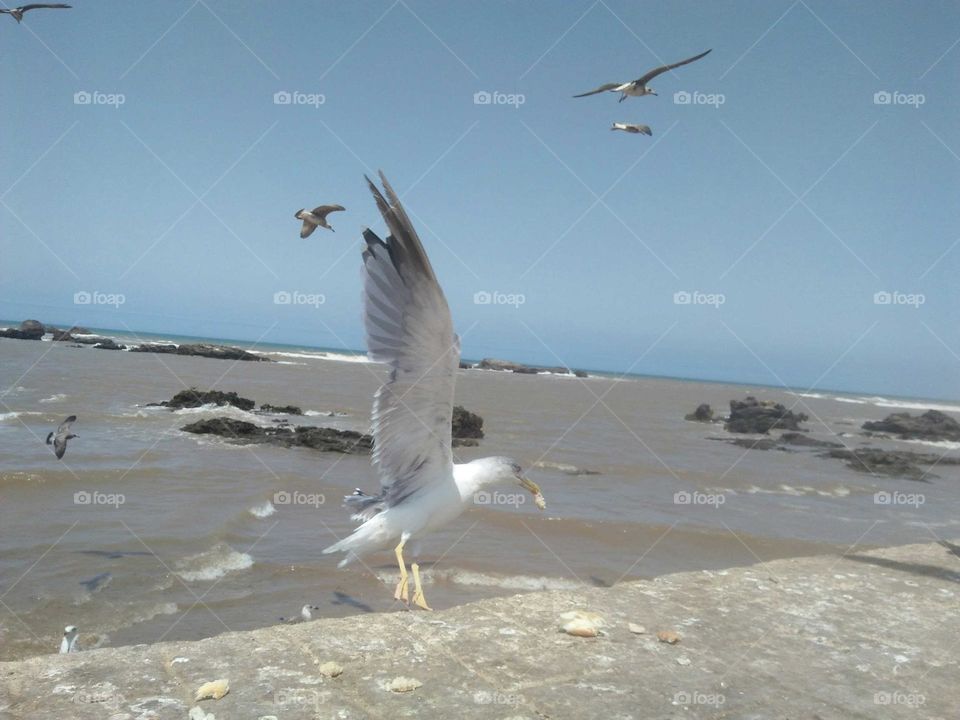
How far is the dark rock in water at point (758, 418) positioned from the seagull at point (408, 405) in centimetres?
2183

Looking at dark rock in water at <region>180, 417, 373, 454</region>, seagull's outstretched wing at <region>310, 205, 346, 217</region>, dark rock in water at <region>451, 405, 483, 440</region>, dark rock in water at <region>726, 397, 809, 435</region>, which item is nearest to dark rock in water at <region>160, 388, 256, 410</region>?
dark rock in water at <region>180, 417, 373, 454</region>

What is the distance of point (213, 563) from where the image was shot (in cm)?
690

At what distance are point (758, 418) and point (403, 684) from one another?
25391 mm

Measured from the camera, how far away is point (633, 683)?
285 cm

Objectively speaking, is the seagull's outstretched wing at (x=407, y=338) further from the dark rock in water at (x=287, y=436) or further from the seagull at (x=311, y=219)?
the dark rock in water at (x=287, y=436)

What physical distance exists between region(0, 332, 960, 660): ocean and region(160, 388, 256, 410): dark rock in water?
0.46 metres

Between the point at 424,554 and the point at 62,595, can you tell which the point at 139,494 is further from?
the point at 424,554

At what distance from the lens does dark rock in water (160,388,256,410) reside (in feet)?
55.8

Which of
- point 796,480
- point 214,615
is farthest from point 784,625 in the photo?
point 796,480

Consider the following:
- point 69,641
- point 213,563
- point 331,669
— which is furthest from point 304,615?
point 331,669

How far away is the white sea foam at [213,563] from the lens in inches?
260

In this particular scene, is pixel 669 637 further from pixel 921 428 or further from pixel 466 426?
pixel 921 428

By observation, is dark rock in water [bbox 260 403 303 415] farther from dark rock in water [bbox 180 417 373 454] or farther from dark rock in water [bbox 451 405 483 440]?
dark rock in water [bbox 451 405 483 440]

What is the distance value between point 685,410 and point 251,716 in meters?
32.1
